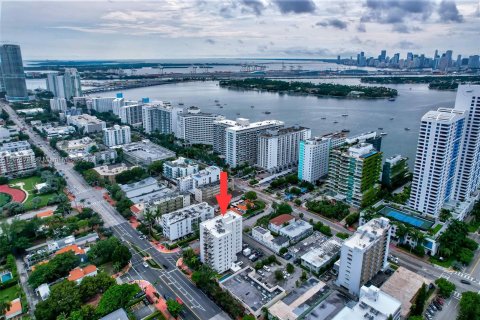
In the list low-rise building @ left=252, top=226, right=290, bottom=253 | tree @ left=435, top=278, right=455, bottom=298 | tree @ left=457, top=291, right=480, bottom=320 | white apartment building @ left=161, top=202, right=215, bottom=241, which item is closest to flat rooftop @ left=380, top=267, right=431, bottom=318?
tree @ left=435, top=278, right=455, bottom=298

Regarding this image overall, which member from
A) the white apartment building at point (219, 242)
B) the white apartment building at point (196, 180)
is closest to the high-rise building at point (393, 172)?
the white apartment building at point (196, 180)

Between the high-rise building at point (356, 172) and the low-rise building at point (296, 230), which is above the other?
the high-rise building at point (356, 172)

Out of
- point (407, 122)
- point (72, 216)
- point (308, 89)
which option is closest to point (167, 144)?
point (72, 216)

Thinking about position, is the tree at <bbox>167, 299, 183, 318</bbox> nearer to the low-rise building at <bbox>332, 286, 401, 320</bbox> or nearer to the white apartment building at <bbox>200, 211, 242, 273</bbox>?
the white apartment building at <bbox>200, 211, 242, 273</bbox>

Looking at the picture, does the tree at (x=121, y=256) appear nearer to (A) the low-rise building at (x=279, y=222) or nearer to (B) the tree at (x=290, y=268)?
(B) the tree at (x=290, y=268)

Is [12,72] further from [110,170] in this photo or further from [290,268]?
[290,268]

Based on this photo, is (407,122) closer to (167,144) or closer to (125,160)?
(167,144)

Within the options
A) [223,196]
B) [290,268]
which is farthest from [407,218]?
[223,196]
